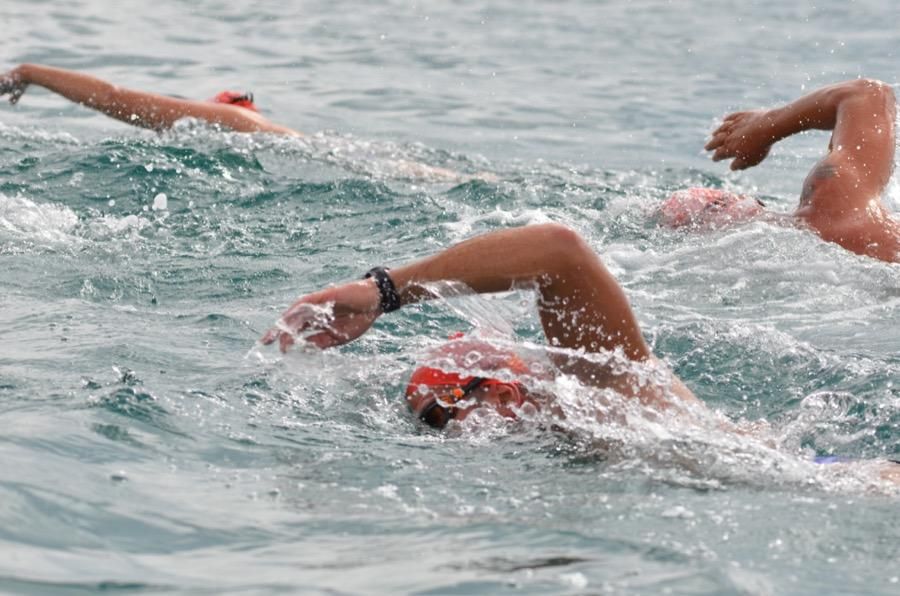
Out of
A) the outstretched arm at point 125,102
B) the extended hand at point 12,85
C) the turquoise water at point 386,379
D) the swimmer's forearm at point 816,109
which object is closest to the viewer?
the turquoise water at point 386,379

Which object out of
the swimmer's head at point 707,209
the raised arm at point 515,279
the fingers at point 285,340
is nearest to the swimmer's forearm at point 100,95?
the swimmer's head at point 707,209

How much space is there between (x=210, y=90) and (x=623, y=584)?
36.3 feet

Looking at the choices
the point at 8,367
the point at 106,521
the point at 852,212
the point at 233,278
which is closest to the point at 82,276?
the point at 233,278

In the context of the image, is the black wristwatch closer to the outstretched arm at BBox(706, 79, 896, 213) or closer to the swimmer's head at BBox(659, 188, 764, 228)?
the outstretched arm at BBox(706, 79, 896, 213)

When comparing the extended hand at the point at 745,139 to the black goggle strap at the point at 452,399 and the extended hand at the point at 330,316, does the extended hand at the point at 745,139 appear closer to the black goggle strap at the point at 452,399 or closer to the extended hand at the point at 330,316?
the black goggle strap at the point at 452,399

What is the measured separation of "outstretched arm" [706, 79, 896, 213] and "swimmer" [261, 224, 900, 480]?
2.60m

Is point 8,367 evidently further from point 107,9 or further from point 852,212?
point 107,9

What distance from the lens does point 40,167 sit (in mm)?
9453

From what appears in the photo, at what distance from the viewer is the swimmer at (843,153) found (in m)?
7.01

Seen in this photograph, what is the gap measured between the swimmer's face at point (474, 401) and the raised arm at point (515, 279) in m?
0.50

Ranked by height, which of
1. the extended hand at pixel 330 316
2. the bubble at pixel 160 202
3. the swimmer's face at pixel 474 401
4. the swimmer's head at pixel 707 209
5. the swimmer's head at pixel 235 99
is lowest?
the bubble at pixel 160 202

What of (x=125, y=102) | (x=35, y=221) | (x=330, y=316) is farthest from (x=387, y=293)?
(x=125, y=102)

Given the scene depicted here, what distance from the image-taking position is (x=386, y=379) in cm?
562

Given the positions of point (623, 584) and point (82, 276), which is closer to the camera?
point (623, 584)
